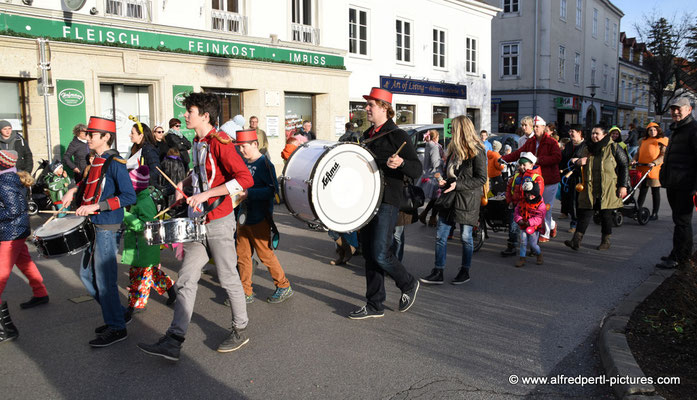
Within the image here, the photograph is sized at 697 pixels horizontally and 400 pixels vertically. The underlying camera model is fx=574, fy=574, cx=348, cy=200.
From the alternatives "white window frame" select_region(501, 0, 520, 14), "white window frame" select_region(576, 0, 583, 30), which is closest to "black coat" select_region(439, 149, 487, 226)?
"white window frame" select_region(501, 0, 520, 14)

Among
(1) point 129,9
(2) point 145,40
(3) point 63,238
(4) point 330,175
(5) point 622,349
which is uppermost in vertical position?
(1) point 129,9

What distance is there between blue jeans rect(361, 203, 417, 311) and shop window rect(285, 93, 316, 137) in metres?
13.9

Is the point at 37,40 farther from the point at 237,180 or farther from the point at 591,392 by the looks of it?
the point at 591,392

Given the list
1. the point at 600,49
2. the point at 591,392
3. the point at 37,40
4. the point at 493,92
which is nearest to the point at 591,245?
the point at 591,392

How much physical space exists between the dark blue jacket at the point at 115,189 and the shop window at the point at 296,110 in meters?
14.2

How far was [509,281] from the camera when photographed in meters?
6.62

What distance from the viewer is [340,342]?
15.4 feet

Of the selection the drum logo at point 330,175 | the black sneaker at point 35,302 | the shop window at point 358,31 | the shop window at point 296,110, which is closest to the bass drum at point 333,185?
the drum logo at point 330,175

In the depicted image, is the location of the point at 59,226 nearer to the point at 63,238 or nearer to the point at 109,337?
the point at 63,238

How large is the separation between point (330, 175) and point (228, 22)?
13518 mm

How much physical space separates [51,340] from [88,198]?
123 cm

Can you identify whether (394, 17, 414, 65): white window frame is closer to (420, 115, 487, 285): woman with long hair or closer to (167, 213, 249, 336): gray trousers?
(420, 115, 487, 285): woman with long hair

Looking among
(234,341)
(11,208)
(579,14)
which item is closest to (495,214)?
(234,341)

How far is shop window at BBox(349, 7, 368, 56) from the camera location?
822 inches
